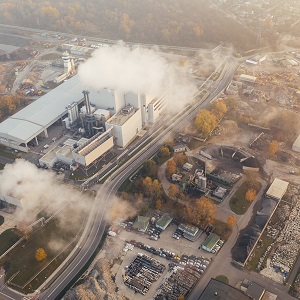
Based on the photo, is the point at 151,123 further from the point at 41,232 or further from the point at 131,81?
the point at 41,232

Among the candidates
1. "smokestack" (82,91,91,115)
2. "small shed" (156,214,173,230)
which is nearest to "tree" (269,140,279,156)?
"small shed" (156,214,173,230)

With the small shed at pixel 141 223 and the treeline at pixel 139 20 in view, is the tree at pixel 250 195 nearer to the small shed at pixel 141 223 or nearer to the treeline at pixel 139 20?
the small shed at pixel 141 223

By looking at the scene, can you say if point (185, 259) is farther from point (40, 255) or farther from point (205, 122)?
point (205, 122)

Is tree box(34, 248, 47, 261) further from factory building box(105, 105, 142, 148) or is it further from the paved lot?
factory building box(105, 105, 142, 148)

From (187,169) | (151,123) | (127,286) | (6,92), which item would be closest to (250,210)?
Answer: (187,169)

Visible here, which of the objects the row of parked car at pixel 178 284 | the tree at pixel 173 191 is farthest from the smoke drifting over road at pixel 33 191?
the row of parked car at pixel 178 284

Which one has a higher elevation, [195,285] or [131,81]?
[131,81]

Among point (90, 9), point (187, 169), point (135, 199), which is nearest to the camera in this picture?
point (135, 199)

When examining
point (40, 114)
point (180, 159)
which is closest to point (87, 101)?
point (40, 114)
